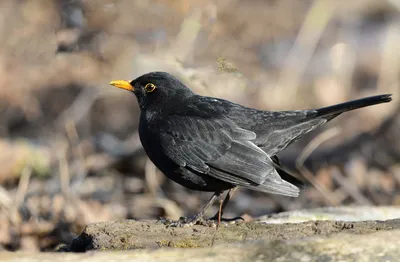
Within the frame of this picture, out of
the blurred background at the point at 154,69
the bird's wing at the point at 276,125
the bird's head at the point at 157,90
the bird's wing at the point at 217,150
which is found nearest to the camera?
the bird's wing at the point at 217,150

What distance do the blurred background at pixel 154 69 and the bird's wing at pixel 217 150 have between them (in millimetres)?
1723

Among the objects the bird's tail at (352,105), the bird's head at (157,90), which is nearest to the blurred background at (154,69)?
the bird's head at (157,90)

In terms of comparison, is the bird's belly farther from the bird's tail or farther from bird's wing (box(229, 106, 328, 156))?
the bird's tail

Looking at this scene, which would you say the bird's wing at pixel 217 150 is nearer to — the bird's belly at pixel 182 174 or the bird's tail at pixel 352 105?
the bird's belly at pixel 182 174

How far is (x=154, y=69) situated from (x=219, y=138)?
3929mm

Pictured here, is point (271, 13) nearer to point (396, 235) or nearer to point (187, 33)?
point (187, 33)

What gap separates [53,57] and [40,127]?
1.18 meters

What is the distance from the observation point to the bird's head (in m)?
5.85

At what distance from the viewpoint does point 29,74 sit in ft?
34.0

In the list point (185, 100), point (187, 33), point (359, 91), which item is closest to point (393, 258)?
point (185, 100)

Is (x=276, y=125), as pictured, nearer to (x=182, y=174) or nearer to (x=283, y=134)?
(x=283, y=134)

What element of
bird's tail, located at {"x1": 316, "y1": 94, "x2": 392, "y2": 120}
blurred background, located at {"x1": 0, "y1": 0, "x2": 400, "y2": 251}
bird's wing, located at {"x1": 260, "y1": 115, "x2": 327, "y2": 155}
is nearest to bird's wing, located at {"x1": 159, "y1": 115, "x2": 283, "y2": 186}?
bird's wing, located at {"x1": 260, "y1": 115, "x2": 327, "y2": 155}

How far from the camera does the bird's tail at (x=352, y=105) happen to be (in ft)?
17.4

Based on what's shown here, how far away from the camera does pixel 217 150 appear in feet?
17.9
